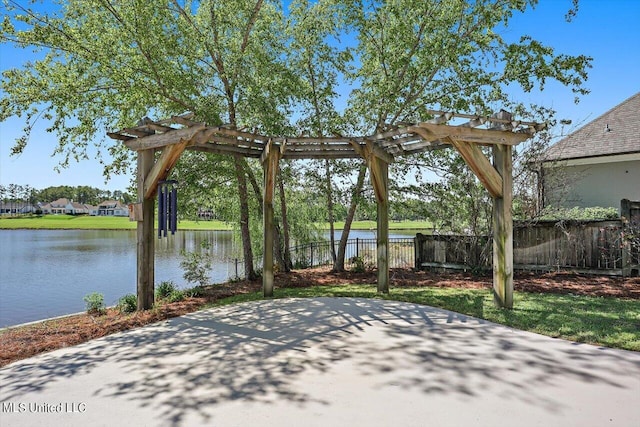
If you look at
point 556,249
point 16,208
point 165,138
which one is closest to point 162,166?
point 165,138

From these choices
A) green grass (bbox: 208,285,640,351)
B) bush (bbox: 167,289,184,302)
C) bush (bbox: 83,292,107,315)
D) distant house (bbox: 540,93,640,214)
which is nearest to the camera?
green grass (bbox: 208,285,640,351)

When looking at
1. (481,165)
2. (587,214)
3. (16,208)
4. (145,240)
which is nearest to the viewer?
(481,165)

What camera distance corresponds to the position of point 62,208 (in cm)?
8531

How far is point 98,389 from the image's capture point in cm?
326

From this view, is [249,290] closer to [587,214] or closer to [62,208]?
[587,214]

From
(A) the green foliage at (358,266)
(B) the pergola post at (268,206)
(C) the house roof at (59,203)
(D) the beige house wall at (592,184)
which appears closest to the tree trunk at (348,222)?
(A) the green foliage at (358,266)

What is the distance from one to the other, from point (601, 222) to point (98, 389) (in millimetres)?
9602

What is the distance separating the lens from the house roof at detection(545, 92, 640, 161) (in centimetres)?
1159

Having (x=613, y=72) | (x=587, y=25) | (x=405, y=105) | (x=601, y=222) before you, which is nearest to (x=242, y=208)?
(x=405, y=105)

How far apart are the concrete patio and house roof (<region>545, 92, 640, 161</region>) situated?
9145 mm

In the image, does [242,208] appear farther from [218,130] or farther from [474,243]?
[474,243]

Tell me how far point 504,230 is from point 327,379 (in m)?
3.77

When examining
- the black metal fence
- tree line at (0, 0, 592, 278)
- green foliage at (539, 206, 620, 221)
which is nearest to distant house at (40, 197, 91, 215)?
the black metal fence

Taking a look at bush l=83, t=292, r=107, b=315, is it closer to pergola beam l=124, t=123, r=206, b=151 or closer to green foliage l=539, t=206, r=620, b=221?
pergola beam l=124, t=123, r=206, b=151
